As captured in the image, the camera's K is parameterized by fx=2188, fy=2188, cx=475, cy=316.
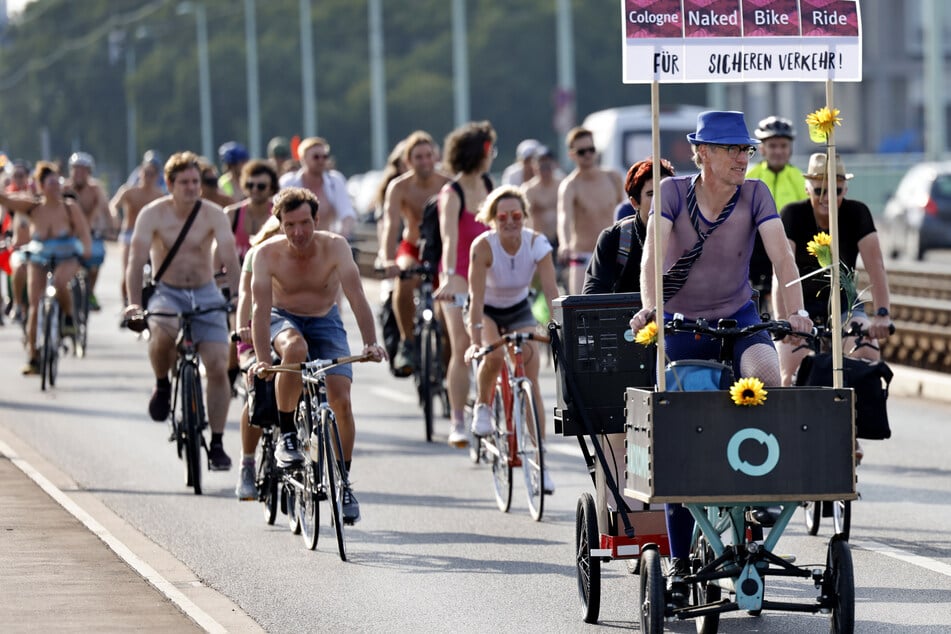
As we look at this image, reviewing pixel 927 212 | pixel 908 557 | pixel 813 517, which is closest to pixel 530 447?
pixel 813 517

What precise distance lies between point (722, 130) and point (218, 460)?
544 cm

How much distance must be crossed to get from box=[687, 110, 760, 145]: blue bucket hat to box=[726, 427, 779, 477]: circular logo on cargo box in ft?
3.45

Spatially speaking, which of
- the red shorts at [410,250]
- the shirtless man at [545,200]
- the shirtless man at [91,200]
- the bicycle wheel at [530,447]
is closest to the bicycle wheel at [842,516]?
the bicycle wheel at [530,447]

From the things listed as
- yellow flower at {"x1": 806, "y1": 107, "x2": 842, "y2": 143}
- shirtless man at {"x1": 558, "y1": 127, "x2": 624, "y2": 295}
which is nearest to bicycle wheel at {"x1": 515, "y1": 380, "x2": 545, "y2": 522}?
yellow flower at {"x1": 806, "y1": 107, "x2": 842, "y2": 143}

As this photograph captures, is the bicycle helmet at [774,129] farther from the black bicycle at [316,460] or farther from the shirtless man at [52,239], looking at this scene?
the shirtless man at [52,239]

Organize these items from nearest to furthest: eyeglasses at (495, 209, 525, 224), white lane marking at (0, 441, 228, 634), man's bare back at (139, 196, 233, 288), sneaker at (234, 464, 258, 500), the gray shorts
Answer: white lane marking at (0, 441, 228, 634)
sneaker at (234, 464, 258, 500)
eyeglasses at (495, 209, 525, 224)
the gray shorts
man's bare back at (139, 196, 233, 288)

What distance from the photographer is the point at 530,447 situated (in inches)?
429

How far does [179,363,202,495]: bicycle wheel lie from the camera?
38.6ft

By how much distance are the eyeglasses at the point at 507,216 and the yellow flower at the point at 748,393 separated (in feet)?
15.5

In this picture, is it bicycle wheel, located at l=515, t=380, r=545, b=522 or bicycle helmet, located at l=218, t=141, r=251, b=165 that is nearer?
bicycle wheel, located at l=515, t=380, r=545, b=522

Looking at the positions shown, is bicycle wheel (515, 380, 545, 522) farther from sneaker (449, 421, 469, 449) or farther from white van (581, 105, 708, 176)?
white van (581, 105, 708, 176)

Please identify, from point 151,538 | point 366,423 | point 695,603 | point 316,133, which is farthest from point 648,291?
point 316,133

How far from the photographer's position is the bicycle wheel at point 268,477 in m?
10.5

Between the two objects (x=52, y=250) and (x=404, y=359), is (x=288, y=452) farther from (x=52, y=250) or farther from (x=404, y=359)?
(x=52, y=250)
